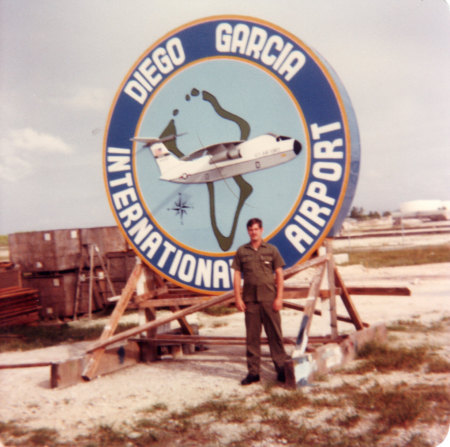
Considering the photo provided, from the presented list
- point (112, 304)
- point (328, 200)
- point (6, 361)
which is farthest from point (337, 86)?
point (112, 304)

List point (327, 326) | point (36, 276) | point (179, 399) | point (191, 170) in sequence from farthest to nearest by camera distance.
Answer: point (36, 276) → point (191, 170) → point (327, 326) → point (179, 399)

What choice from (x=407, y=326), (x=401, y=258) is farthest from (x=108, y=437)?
(x=401, y=258)

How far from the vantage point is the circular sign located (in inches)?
203

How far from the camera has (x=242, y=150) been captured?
5.57m

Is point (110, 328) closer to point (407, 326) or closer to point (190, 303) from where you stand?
point (190, 303)

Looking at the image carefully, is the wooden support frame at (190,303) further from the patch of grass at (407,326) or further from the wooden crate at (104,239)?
the wooden crate at (104,239)

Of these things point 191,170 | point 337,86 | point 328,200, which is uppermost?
point 337,86

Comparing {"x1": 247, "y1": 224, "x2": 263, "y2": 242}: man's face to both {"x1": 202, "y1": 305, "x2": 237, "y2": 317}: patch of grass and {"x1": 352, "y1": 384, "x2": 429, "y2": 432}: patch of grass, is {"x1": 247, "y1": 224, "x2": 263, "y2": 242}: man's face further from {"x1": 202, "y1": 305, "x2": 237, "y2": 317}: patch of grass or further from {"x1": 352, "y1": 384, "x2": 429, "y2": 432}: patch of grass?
{"x1": 202, "y1": 305, "x2": 237, "y2": 317}: patch of grass

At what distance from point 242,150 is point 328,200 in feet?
3.75

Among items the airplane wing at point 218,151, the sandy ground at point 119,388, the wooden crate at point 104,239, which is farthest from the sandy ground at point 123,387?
the wooden crate at point 104,239

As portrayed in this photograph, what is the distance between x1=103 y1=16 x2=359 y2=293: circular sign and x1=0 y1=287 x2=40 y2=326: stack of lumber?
5.57 m

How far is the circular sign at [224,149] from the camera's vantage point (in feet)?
16.9

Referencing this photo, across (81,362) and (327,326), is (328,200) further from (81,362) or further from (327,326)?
(81,362)

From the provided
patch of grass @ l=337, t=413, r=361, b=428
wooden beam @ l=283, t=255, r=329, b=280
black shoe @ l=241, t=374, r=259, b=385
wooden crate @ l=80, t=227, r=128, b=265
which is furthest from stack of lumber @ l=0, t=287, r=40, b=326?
patch of grass @ l=337, t=413, r=361, b=428
